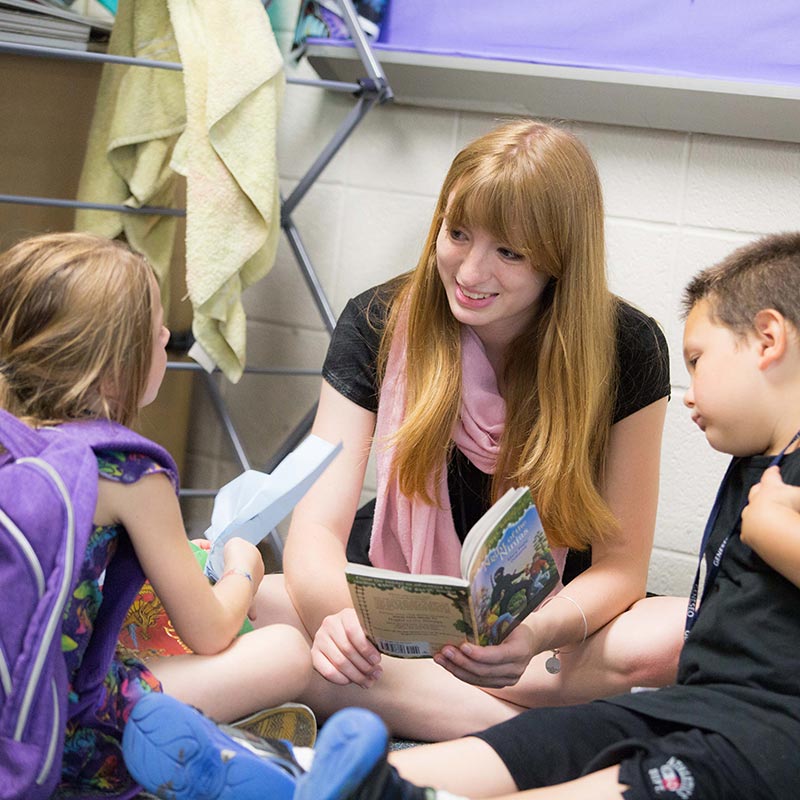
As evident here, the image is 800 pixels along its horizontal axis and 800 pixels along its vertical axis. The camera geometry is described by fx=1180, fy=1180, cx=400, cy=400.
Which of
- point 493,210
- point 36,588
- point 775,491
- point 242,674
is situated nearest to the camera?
point 36,588

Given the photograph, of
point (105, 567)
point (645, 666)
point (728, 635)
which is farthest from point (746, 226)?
point (105, 567)

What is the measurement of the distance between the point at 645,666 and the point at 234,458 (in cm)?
108

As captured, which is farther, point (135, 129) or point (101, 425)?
point (135, 129)

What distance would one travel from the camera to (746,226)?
1.79 m

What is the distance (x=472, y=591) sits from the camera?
1.07 m

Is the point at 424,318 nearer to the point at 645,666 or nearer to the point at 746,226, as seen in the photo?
the point at 645,666

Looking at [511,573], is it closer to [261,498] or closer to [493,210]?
[261,498]

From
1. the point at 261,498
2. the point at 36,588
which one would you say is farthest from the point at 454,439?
the point at 36,588

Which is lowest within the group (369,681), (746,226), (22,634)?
(369,681)

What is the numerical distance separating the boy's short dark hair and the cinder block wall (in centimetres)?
61

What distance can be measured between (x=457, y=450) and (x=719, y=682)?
1.68 feet

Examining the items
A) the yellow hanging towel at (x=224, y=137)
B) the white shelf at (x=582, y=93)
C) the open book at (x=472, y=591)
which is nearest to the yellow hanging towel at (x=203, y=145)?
the yellow hanging towel at (x=224, y=137)

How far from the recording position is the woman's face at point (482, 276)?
1.32 metres

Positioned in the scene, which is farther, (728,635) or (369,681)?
(369,681)
